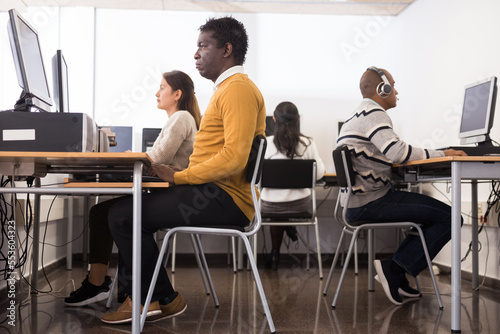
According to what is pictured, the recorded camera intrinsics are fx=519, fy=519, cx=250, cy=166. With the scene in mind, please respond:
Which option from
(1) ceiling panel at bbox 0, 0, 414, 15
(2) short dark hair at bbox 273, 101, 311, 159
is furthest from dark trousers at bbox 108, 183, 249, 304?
(1) ceiling panel at bbox 0, 0, 414, 15

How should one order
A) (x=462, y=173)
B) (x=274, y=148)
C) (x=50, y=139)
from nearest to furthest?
(x=50, y=139) → (x=462, y=173) → (x=274, y=148)

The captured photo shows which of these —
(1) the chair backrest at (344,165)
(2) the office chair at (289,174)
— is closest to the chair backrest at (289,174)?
(2) the office chair at (289,174)

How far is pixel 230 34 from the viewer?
1.94 meters

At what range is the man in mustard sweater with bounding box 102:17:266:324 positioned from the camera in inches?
69.7

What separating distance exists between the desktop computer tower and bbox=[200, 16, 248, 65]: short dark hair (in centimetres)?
59

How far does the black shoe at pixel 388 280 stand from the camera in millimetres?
2445

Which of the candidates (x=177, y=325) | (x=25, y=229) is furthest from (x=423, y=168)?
(x=25, y=229)

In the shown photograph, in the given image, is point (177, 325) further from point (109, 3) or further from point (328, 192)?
point (109, 3)

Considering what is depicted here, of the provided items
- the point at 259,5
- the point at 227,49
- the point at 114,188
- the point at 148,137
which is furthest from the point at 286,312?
the point at 259,5

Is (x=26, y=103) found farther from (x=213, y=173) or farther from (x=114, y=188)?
(x=213, y=173)

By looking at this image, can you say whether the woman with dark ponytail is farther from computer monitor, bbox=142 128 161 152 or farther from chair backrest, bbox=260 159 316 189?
computer monitor, bbox=142 128 161 152

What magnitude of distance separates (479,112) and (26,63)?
2.32m

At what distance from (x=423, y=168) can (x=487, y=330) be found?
718 millimetres

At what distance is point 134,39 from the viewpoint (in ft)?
15.1
